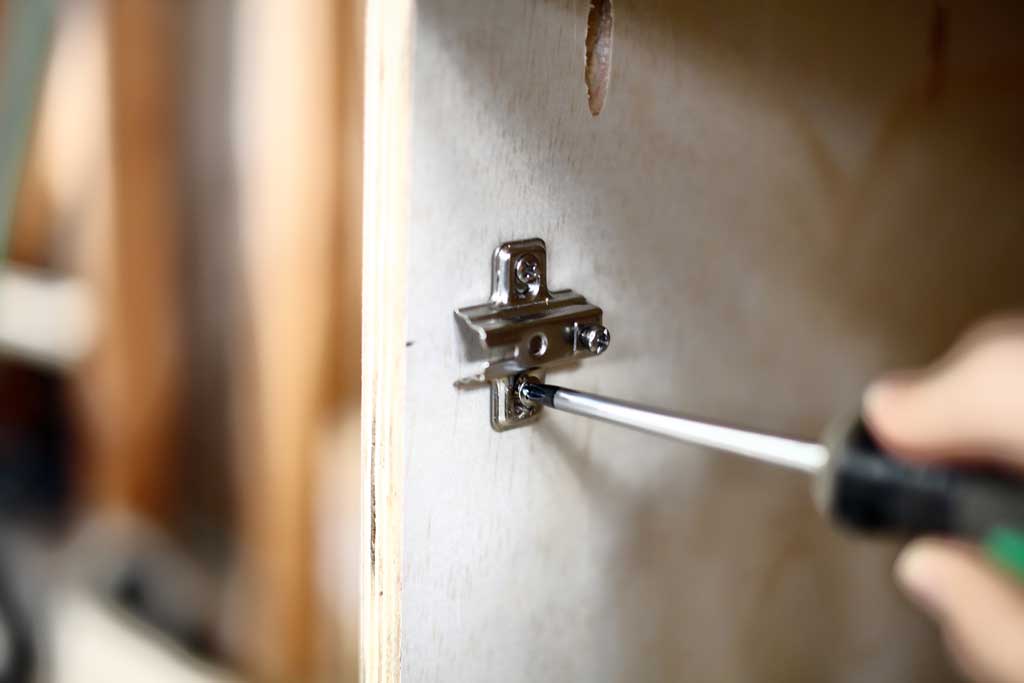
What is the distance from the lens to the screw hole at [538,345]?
34 centimetres

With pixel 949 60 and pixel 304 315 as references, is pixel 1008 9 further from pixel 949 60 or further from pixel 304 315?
pixel 304 315

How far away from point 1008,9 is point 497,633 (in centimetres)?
50

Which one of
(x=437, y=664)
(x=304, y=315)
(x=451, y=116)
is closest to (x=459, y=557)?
(x=437, y=664)

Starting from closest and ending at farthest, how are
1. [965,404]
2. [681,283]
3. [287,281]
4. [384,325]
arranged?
1. [965,404]
2. [384,325]
3. [681,283]
4. [287,281]

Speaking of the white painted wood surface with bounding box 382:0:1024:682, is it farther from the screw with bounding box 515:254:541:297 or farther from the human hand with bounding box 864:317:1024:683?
the human hand with bounding box 864:317:1024:683

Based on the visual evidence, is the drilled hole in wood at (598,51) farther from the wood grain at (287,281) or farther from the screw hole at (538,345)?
the wood grain at (287,281)

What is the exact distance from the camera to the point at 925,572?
0.69ft

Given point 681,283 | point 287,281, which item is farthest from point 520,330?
point 287,281

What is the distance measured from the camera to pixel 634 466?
41 centimetres

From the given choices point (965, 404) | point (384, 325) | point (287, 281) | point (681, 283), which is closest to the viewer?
point (965, 404)

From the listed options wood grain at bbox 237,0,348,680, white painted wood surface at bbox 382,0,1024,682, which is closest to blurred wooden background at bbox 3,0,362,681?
wood grain at bbox 237,0,348,680

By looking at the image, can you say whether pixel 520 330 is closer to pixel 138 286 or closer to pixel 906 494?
pixel 906 494

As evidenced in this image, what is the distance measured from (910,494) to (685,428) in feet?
0.33

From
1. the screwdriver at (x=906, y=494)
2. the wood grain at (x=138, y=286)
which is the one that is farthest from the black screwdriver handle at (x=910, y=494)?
the wood grain at (x=138, y=286)
